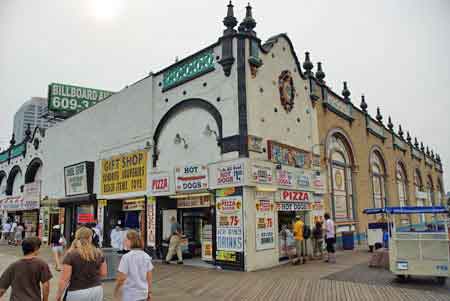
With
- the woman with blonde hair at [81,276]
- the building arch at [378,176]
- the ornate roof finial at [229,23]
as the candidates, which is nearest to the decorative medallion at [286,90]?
the ornate roof finial at [229,23]

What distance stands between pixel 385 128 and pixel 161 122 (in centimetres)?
1870

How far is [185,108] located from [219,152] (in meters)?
2.93

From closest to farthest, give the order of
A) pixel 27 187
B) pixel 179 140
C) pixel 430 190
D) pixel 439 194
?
1. pixel 179 140
2. pixel 27 187
3. pixel 430 190
4. pixel 439 194

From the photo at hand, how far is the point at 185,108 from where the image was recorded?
585 inches

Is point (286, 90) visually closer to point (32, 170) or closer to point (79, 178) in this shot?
point (79, 178)

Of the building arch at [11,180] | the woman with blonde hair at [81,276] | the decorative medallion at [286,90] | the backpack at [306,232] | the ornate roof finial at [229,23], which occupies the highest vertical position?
the ornate roof finial at [229,23]

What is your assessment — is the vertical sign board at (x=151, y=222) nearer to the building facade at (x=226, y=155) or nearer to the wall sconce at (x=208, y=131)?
the building facade at (x=226, y=155)

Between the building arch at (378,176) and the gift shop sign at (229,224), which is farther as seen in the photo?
the building arch at (378,176)

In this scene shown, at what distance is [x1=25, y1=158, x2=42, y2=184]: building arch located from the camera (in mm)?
27914

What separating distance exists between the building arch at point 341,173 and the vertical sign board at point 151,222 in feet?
28.5

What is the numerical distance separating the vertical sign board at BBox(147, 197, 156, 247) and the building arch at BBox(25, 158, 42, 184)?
16478 millimetres

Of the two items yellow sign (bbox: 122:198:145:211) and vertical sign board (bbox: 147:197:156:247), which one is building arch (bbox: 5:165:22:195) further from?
vertical sign board (bbox: 147:197:156:247)

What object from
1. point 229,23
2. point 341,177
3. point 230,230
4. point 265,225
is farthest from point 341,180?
point 229,23

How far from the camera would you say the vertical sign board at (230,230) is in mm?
11703
